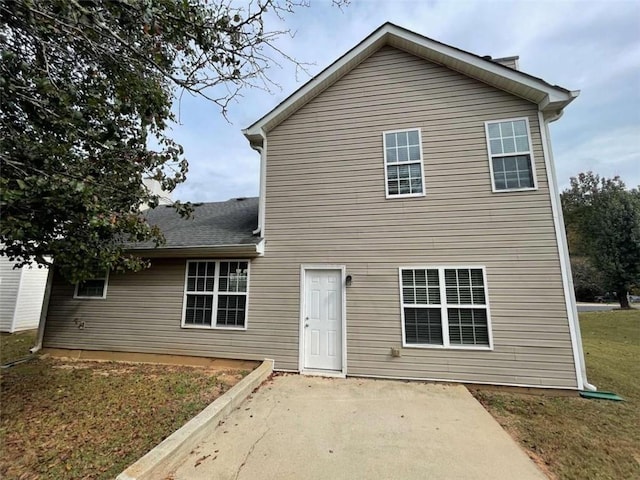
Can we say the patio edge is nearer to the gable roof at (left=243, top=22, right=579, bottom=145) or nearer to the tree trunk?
the gable roof at (left=243, top=22, right=579, bottom=145)

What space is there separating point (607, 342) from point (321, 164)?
451 inches

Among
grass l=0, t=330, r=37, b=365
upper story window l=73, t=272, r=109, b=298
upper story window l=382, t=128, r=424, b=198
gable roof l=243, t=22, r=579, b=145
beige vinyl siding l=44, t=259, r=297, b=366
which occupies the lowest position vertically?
grass l=0, t=330, r=37, b=365

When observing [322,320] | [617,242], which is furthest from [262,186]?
[617,242]

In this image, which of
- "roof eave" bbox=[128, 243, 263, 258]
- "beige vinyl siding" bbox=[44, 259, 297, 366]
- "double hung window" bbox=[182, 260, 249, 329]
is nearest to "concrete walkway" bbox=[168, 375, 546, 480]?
"beige vinyl siding" bbox=[44, 259, 297, 366]

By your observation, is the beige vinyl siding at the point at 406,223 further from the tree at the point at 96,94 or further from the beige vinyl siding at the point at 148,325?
the tree at the point at 96,94

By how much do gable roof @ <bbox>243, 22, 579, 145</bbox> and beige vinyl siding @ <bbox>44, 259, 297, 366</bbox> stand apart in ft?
14.5

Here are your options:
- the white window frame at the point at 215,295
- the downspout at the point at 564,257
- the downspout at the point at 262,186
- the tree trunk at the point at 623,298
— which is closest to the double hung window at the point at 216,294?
the white window frame at the point at 215,295

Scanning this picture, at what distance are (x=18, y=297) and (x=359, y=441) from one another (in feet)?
50.3

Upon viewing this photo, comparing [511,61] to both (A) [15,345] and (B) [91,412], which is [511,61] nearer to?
(B) [91,412]

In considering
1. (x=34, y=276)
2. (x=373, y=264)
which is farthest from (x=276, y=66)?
(x=34, y=276)

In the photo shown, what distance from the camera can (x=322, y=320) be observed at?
6309 millimetres

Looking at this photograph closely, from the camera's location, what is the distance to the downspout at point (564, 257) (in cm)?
517

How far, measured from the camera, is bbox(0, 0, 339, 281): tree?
339 cm

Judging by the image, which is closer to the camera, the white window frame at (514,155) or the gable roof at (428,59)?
the gable roof at (428,59)
